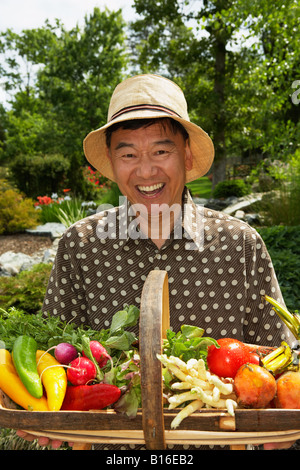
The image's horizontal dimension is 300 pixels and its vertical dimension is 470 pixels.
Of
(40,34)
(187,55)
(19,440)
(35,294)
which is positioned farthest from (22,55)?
(19,440)

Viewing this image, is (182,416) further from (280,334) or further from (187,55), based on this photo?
(187,55)

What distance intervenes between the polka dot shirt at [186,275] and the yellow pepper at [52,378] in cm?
73

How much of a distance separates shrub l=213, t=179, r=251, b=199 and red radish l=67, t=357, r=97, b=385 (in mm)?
14025

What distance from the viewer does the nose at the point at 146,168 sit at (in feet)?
6.29

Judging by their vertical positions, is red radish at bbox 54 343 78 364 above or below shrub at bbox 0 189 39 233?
above

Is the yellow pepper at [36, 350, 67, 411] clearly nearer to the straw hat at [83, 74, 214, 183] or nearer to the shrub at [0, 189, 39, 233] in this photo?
the straw hat at [83, 74, 214, 183]

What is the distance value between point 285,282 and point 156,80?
3733 mm

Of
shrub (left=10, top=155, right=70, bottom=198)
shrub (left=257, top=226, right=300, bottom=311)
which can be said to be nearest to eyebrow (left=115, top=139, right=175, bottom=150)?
shrub (left=257, top=226, right=300, bottom=311)

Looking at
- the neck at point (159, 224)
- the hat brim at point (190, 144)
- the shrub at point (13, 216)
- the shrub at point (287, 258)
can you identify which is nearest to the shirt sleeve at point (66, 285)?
the neck at point (159, 224)

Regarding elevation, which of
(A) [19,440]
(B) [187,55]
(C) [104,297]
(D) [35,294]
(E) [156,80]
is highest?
(B) [187,55]

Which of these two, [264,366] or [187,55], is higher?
[187,55]

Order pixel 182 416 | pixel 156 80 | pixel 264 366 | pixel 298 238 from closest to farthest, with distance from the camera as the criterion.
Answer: pixel 182 416 < pixel 264 366 < pixel 156 80 < pixel 298 238

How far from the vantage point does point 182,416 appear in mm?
1101

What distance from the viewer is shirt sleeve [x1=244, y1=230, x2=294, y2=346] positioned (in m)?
2.09
